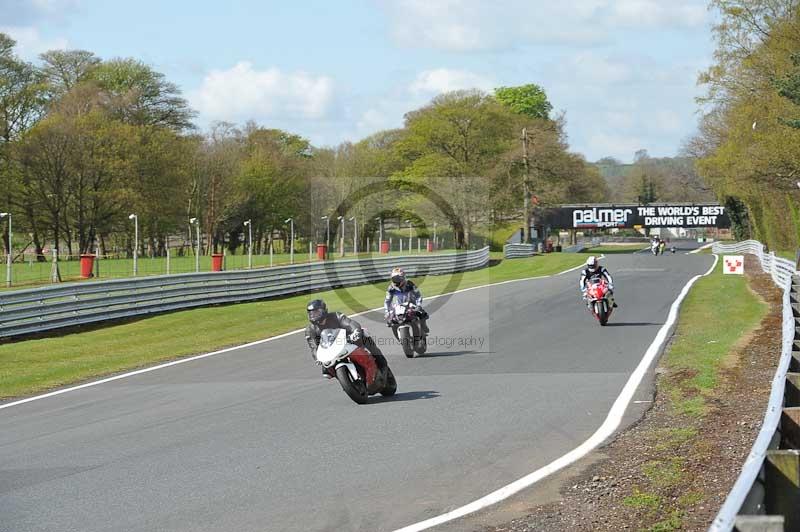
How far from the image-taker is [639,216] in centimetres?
9356

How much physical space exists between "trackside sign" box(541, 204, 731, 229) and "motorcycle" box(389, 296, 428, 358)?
76.0m

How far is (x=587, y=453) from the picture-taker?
29.5 feet

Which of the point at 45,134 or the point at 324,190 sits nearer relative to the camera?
the point at 45,134

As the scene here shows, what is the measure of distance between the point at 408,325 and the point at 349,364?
530 cm

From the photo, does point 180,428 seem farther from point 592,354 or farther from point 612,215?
point 612,215

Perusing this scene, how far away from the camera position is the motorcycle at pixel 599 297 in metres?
21.2

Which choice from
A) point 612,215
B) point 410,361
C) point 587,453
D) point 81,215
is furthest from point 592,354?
point 612,215

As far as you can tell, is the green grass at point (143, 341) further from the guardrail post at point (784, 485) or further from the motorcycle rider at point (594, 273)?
the guardrail post at point (784, 485)

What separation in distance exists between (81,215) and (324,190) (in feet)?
55.1

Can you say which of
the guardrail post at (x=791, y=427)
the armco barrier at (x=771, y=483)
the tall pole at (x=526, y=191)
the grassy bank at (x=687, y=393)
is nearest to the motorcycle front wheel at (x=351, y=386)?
the grassy bank at (x=687, y=393)

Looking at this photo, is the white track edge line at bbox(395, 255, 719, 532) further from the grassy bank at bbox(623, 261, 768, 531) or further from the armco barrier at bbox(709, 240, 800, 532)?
the armco barrier at bbox(709, 240, 800, 532)

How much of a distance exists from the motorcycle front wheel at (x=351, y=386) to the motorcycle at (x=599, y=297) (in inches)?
412

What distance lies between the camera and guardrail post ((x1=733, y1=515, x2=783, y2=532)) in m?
4.10

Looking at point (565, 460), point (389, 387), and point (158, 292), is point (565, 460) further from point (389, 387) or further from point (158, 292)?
point (158, 292)
